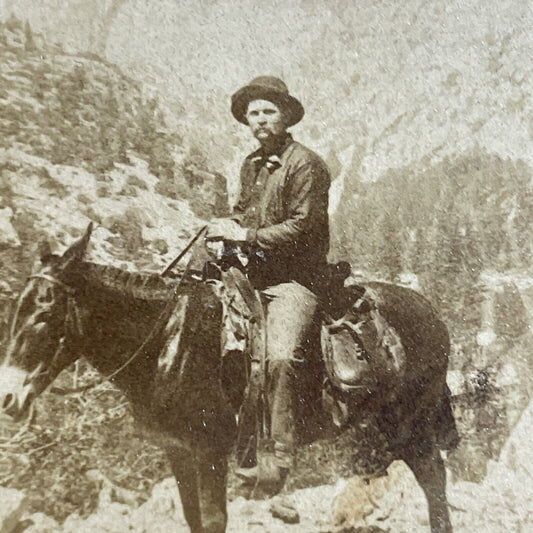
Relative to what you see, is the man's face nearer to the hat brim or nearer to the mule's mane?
the hat brim

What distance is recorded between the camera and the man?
3.84 metres

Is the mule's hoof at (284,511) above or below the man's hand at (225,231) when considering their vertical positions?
below

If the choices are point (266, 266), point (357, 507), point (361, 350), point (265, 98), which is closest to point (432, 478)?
point (357, 507)

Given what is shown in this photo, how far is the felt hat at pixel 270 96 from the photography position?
14.4 ft

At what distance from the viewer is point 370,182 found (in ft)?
14.8

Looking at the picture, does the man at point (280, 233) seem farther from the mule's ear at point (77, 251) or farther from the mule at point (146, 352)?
the mule's ear at point (77, 251)

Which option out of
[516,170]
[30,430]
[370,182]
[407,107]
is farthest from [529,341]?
[30,430]

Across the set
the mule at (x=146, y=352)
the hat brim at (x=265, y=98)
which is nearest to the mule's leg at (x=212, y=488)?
the mule at (x=146, y=352)

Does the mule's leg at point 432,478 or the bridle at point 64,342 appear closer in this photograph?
the bridle at point 64,342

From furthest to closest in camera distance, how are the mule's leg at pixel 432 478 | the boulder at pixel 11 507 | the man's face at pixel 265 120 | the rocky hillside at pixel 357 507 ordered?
1. the man's face at pixel 265 120
2. the mule's leg at pixel 432 478
3. the rocky hillside at pixel 357 507
4. the boulder at pixel 11 507

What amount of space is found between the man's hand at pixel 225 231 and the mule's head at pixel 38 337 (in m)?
0.89

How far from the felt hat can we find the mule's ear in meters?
1.34

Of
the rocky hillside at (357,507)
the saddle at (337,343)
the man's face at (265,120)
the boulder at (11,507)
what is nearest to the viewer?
the boulder at (11,507)

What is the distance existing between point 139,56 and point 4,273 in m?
1.74
